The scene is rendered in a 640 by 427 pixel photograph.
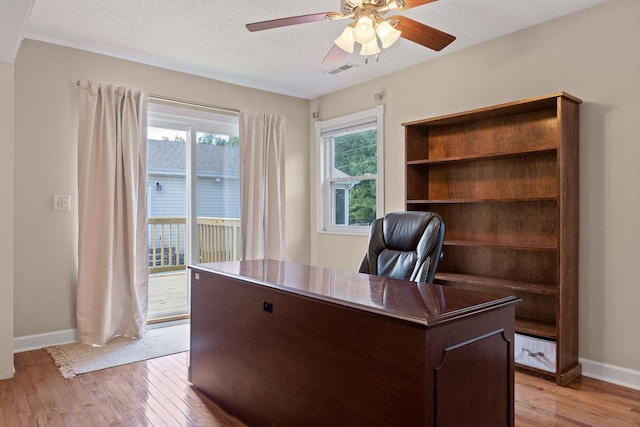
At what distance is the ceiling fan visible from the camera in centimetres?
205

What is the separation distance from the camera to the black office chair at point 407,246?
237 centimetres

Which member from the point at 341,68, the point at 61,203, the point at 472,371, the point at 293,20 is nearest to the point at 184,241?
the point at 61,203

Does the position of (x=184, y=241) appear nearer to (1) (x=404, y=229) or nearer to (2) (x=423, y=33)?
(1) (x=404, y=229)

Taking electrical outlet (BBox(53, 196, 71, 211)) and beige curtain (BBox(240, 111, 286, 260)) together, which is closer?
electrical outlet (BBox(53, 196, 71, 211))

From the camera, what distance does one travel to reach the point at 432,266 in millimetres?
2342

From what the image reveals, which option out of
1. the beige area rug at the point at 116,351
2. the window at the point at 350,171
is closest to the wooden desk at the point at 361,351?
the beige area rug at the point at 116,351

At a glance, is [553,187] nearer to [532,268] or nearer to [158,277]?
[532,268]

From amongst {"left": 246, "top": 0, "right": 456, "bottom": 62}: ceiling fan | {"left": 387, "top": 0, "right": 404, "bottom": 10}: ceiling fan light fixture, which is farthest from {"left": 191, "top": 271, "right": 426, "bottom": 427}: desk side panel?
{"left": 387, "top": 0, "right": 404, "bottom": 10}: ceiling fan light fixture

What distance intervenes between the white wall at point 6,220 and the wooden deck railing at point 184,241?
1276mm

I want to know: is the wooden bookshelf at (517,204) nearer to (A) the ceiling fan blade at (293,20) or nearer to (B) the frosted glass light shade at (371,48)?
(B) the frosted glass light shade at (371,48)

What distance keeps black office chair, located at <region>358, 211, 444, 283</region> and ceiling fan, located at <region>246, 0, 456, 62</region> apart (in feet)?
3.31

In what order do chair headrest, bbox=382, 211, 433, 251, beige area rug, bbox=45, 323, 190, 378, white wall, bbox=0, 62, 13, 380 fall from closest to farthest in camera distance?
chair headrest, bbox=382, 211, 433, 251 → white wall, bbox=0, 62, 13, 380 → beige area rug, bbox=45, 323, 190, 378

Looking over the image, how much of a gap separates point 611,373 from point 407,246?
1.60 meters

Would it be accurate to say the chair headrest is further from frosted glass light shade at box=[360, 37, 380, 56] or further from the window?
the window
